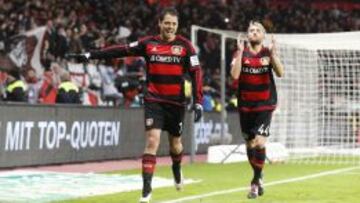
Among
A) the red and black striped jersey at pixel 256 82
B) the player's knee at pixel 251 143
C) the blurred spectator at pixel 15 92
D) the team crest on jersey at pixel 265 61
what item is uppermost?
the team crest on jersey at pixel 265 61

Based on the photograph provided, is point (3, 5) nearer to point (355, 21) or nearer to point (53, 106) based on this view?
point (53, 106)

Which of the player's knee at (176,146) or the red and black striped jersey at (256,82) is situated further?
the red and black striped jersey at (256,82)

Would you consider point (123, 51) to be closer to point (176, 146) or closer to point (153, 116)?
point (153, 116)

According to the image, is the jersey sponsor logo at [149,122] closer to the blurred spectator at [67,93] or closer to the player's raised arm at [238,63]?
the player's raised arm at [238,63]

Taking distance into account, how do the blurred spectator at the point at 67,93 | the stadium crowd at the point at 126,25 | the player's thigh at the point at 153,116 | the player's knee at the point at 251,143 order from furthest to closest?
the stadium crowd at the point at 126,25
the blurred spectator at the point at 67,93
the player's knee at the point at 251,143
the player's thigh at the point at 153,116

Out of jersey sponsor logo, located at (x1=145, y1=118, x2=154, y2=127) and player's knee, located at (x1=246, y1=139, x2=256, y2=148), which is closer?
jersey sponsor logo, located at (x1=145, y1=118, x2=154, y2=127)

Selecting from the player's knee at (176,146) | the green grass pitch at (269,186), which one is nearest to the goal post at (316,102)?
the green grass pitch at (269,186)

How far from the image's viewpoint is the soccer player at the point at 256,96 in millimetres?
10117

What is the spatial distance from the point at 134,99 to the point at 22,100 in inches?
186

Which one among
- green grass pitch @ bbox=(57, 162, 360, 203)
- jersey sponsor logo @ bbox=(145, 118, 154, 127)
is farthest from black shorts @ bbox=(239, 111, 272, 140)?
jersey sponsor logo @ bbox=(145, 118, 154, 127)

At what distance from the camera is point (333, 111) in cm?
2014

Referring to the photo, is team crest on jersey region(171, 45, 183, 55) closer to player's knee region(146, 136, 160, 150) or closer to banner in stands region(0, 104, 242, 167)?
player's knee region(146, 136, 160, 150)

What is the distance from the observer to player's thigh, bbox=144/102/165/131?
29.3ft

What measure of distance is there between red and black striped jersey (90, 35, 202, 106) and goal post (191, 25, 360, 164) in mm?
10536
